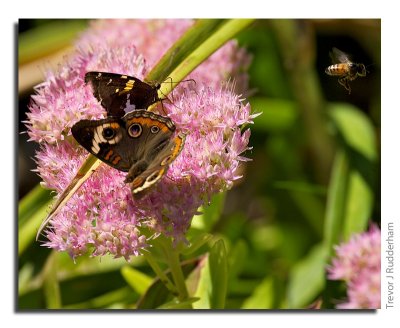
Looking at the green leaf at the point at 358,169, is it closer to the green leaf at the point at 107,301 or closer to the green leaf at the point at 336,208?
the green leaf at the point at 336,208

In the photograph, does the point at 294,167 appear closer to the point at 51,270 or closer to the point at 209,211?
the point at 209,211

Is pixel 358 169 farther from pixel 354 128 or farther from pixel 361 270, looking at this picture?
pixel 361 270

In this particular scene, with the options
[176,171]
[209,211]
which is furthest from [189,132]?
[209,211]

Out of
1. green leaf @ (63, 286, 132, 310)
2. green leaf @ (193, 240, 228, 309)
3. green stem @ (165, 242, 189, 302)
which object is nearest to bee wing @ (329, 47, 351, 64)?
green leaf @ (193, 240, 228, 309)

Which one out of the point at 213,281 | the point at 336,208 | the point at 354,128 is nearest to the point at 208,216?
the point at 213,281

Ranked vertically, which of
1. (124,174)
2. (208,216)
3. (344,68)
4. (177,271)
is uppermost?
(344,68)

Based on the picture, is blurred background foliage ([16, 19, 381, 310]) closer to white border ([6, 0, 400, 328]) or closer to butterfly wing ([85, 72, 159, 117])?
white border ([6, 0, 400, 328])
